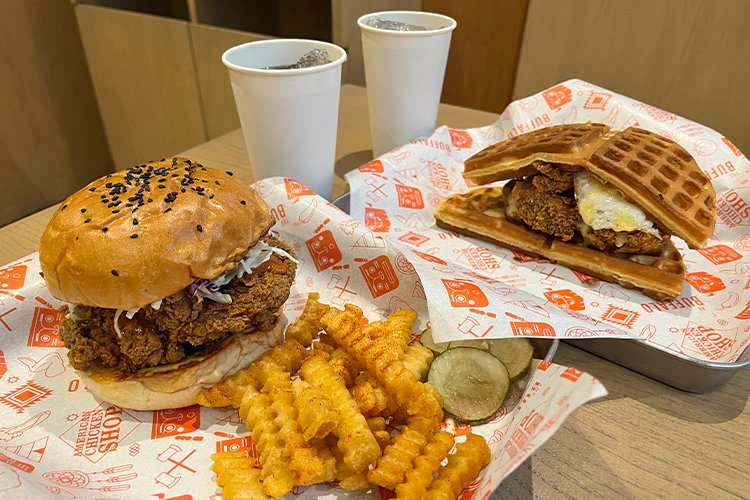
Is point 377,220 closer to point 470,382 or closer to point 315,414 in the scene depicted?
point 470,382

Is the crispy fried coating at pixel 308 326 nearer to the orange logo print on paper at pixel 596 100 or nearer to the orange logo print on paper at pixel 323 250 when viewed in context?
the orange logo print on paper at pixel 323 250

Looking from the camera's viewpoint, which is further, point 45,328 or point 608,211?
point 608,211

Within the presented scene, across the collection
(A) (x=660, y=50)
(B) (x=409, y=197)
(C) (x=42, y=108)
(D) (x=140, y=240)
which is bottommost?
(C) (x=42, y=108)

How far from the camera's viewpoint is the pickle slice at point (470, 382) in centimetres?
143

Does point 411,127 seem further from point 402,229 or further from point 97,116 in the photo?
point 97,116

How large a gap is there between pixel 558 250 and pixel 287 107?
1.26 m

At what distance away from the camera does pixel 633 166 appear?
1.94 m

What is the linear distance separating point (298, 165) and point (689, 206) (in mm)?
1592

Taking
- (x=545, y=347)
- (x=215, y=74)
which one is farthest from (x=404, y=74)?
(x=215, y=74)

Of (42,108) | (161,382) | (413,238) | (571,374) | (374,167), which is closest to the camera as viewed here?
(571,374)

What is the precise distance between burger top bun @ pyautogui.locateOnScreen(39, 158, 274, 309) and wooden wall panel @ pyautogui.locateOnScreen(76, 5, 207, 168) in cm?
336

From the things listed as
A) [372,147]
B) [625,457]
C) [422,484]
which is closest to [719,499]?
[625,457]

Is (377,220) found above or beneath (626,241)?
beneath

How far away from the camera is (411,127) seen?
2.70 metres
